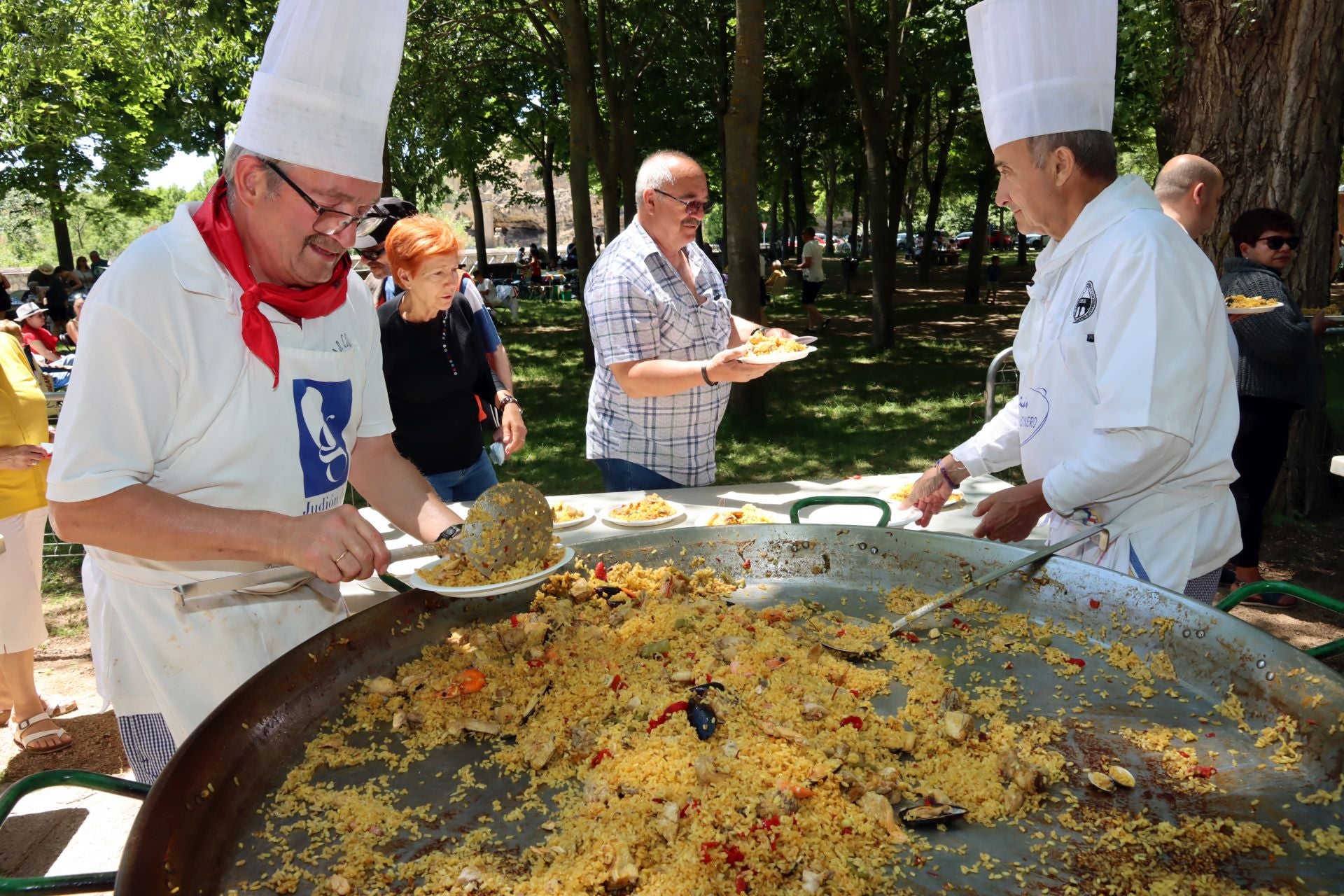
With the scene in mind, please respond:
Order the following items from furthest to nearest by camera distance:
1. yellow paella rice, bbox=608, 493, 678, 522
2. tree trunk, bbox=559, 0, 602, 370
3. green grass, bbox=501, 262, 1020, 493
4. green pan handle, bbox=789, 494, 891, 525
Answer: tree trunk, bbox=559, 0, 602, 370
green grass, bbox=501, 262, 1020, 493
yellow paella rice, bbox=608, 493, 678, 522
green pan handle, bbox=789, 494, 891, 525

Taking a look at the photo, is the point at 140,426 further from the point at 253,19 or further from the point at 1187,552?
the point at 253,19

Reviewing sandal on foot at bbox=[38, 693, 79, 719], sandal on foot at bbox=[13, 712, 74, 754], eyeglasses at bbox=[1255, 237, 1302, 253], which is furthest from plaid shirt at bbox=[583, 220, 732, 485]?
eyeglasses at bbox=[1255, 237, 1302, 253]

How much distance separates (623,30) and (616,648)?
13.2 metres

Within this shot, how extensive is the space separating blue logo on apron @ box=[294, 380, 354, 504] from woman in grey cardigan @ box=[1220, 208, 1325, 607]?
4.39 meters

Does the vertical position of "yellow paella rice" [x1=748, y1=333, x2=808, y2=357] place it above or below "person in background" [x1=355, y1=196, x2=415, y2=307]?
below

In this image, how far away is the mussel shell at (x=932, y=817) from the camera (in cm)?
136

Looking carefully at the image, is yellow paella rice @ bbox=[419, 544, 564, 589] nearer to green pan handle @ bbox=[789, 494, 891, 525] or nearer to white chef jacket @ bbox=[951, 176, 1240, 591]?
green pan handle @ bbox=[789, 494, 891, 525]

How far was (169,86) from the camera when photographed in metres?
23.2

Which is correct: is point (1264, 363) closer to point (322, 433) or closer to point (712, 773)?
point (712, 773)

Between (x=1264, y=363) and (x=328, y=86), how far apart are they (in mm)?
4740

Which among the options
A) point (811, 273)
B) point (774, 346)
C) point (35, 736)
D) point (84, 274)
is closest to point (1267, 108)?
point (774, 346)

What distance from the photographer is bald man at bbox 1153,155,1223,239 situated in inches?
170

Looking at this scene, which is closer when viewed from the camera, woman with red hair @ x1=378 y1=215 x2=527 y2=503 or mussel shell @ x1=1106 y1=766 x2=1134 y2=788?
mussel shell @ x1=1106 y1=766 x2=1134 y2=788

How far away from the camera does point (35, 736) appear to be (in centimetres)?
393
